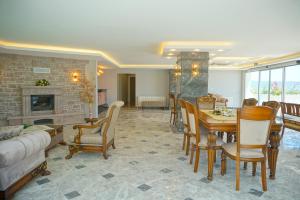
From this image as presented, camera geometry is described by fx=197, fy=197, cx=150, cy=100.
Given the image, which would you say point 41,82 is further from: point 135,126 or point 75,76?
point 135,126

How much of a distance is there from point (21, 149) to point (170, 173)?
6.72 ft

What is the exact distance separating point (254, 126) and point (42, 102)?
6.77 metres

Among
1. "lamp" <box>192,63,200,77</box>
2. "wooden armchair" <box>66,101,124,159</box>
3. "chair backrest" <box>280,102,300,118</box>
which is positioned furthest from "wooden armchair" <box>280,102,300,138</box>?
"wooden armchair" <box>66,101,124,159</box>

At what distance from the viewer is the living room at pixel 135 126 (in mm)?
2543

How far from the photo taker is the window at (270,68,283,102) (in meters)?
8.88

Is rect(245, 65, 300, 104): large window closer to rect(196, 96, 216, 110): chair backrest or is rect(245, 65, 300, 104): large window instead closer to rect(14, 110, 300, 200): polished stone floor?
rect(14, 110, 300, 200): polished stone floor

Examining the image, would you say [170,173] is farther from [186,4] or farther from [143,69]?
[143,69]

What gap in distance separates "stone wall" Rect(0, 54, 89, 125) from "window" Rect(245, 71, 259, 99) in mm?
9022

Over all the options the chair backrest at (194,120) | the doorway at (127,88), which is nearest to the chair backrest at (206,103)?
the chair backrest at (194,120)

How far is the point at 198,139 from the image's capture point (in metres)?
3.15

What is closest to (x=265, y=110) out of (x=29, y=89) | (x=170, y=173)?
(x=170, y=173)

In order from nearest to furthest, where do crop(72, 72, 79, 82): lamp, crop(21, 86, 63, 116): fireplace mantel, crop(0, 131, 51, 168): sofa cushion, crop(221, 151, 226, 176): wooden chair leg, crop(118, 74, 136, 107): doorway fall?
1. crop(0, 131, 51, 168): sofa cushion
2. crop(221, 151, 226, 176): wooden chair leg
3. crop(21, 86, 63, 116): fireplace mantel
4. crop(72, 72, 79, 82): lamp
5. crop(118, 74, 136, 107): doorway

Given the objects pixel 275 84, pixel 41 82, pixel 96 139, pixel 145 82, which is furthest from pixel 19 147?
pixel 275 84

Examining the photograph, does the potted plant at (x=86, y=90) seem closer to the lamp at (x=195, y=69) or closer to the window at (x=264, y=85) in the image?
the lamp at (x=195, y=69)
